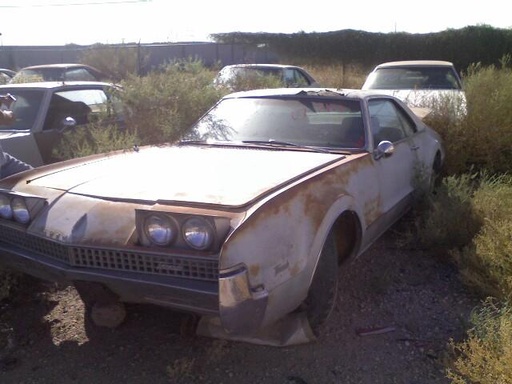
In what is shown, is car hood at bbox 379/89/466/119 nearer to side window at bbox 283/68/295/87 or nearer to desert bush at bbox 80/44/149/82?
side window at bbox 283/68/295/87

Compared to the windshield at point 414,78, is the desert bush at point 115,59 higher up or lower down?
higher up

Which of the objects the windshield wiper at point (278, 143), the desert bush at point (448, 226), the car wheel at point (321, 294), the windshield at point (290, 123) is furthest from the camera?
the desert bush at point (448, 226)

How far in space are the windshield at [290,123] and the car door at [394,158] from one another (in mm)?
202

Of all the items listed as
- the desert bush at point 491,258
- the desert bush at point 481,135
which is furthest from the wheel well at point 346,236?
Result: the desert bush at point 481,135

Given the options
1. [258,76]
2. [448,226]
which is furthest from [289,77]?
[448,226]

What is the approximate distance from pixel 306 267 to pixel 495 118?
4.51m

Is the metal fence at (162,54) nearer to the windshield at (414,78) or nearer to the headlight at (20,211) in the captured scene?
the windshield at (414,78)

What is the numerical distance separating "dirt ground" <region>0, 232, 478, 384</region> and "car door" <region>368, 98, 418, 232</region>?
632mm

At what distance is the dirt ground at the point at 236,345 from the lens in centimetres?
307

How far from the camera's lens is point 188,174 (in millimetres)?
3521

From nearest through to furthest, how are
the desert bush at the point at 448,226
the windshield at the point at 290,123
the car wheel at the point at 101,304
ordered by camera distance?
the car wheel at the point at 101,304, the windshield at the point at 290,123, the desert bush at the point at 448,226

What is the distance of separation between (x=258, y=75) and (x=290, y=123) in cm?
616

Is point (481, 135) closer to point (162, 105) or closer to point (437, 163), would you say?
point (437, 163)

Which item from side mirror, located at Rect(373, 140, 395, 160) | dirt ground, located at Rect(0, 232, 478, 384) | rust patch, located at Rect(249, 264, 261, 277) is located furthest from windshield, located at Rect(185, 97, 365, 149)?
rust patch, located at Rect(249, 264, 261, 277)
